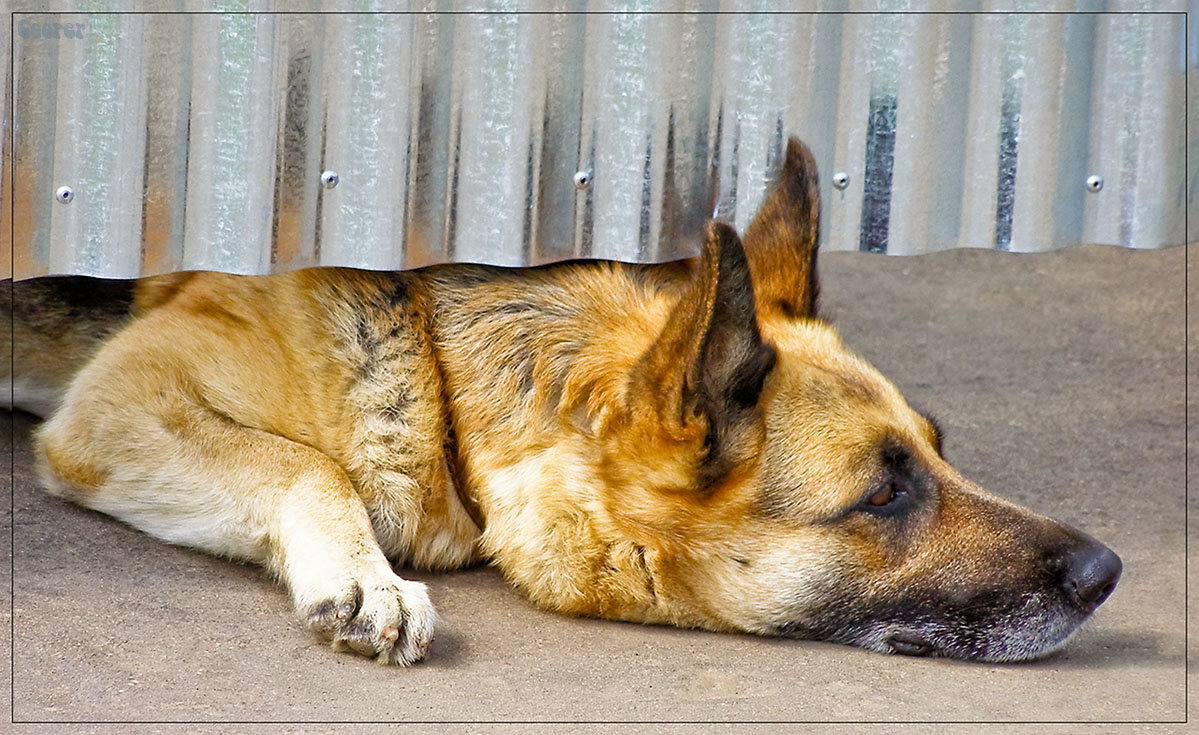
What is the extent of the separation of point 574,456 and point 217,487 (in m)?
0.96

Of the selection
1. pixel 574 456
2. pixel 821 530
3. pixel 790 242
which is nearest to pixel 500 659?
pixel 574 456

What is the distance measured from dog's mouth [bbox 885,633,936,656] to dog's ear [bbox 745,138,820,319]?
0.93 m

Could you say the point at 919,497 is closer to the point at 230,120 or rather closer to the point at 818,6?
the point at 818,6

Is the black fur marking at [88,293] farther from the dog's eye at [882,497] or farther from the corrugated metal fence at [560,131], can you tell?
the dog's eye at [882,497]

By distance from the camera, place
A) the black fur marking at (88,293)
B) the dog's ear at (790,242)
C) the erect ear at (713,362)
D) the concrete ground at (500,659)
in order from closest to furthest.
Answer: the concrete ground at (500,659) < the erect ear at (713,362) < the dog's ear at (790,242) < the black fur marking at (88,293)

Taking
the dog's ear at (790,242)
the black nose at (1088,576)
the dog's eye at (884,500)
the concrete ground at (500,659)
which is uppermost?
the dog's ear at (790,242)

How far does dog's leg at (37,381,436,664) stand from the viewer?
2.97m

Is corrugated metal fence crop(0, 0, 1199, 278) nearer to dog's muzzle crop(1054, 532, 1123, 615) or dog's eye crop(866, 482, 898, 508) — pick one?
dog's eye crop(866, 482, 898, 508)

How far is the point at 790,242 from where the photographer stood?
136 inches

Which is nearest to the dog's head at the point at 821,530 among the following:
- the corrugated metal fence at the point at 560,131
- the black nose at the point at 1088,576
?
the black nose at the point at 1088,576

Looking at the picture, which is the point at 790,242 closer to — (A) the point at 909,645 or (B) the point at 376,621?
(A) the point at 909,645

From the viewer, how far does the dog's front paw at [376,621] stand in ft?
9.20

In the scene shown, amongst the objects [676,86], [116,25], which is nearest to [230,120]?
[116,25]

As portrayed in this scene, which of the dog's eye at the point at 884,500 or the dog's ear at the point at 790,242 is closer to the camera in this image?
the dog's eye at the point at 884,500
